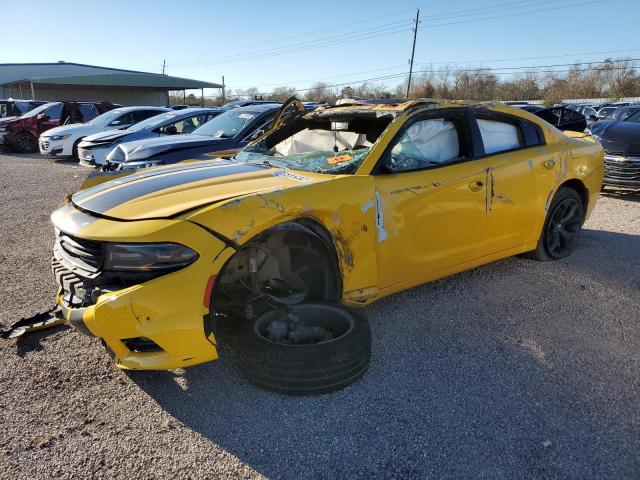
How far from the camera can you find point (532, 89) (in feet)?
184

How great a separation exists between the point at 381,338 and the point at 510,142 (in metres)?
2.15

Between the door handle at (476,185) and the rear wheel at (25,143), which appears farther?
the rear wheel at (25,143)

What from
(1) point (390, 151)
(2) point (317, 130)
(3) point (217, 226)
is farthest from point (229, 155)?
(3) point (217, 226)

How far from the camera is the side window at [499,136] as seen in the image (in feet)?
13.7

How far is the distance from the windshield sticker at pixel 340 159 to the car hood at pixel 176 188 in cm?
25

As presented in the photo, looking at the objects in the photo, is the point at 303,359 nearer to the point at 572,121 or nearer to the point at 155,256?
the point at 155,256

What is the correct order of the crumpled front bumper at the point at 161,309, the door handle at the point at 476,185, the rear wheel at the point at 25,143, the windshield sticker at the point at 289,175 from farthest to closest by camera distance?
the rear wheel at the point at 25,143
the door handle at the point at 476,185
the windshield sticker at the point at 289,175
the crumpled front bumper at the point at 161,309

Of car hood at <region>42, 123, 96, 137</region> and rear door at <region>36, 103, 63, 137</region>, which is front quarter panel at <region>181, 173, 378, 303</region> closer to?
car hood at <region>42, 123, 96, 137</region>

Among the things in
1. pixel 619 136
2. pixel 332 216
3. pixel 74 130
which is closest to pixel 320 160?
pixel 332 216

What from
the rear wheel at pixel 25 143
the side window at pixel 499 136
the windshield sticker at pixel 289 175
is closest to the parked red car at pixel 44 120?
the rear wheel at pixel 25 143

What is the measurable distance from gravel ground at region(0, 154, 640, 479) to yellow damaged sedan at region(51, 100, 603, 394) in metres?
0.28

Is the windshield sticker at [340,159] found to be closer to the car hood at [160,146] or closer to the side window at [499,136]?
the side window at [499,136]

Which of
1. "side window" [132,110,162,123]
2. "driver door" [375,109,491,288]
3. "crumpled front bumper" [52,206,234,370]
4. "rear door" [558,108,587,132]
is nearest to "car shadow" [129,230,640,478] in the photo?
"crumpled front bumper" [52,206,234,370]

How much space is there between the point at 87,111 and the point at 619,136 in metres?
15.9
